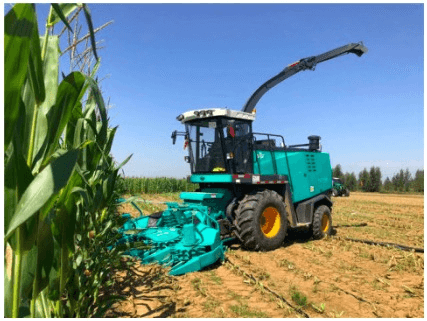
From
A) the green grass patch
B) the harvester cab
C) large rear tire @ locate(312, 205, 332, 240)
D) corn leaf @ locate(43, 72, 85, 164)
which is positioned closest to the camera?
corn leaf @ locate(43, 72, 85, 164)

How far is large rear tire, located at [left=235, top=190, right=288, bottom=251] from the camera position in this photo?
4.84 metres

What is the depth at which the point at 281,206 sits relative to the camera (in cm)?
549

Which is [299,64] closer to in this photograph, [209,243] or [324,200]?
[324,200]

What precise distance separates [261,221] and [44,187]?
185 inches

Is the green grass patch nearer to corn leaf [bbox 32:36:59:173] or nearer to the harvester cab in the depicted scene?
corn leaf [bbox 32:36:59:173]

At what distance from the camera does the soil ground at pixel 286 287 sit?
2.87m

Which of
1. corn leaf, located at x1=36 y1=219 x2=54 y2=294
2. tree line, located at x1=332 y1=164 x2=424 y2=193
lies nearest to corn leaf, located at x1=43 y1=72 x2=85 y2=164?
corn leaf, located at x1=36 y1=219 x2=54 y2=294

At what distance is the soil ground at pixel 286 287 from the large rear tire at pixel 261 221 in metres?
0.18

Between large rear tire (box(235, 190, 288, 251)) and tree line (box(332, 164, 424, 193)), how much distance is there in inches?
1247

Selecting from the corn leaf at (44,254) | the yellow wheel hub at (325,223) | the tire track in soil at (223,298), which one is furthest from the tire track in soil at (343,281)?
the corn leaf at (44,254)

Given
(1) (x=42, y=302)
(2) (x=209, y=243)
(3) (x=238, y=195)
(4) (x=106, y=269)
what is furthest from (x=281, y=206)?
(1) (x=42, y=302)

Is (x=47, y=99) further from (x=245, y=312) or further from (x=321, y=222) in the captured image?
(x=321, y=222)

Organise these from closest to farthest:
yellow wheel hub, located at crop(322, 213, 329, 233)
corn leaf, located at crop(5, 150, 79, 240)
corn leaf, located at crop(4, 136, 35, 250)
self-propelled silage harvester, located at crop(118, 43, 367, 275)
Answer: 1. corn leaf, located at crop(5, 150, 79, 240)
2. corn leaf, located at crop(4, 136, 35, 250)
3. self-propelled silage harvester, located at crop(118, 43, 367, 275)
4. yellow wheel hub, located at crop(322, 213, 329, 233)

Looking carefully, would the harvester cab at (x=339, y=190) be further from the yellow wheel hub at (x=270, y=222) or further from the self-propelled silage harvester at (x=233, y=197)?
the yellow wheel hub at (x=270, y=222)
